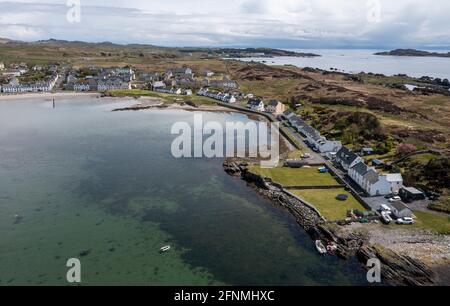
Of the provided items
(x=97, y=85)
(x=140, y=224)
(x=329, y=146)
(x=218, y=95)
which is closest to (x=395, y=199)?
(x=329, y=146)

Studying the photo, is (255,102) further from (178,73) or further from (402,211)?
(178,73)

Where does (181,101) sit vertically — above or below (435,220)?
above

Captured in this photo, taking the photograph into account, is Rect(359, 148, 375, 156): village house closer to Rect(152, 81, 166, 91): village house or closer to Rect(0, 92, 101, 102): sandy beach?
Rect(152, 81, 166, 91): village house

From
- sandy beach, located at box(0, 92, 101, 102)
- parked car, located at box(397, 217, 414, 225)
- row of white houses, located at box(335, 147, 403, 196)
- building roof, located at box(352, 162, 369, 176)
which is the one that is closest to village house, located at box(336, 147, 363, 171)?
building roof, located at box(352, 162, 369, 176)
